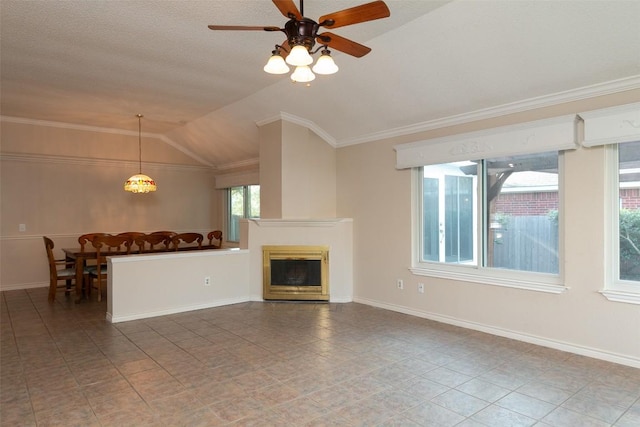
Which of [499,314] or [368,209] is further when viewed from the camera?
[368,209]

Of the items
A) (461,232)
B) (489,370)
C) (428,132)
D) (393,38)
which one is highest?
(393,38)

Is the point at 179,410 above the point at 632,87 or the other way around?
the other way around

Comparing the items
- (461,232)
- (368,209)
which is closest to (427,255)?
(461,232)

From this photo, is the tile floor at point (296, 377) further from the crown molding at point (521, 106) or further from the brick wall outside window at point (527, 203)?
the crown molding at point (521, 106)

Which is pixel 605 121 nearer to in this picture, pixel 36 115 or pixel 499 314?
pixel 499 314

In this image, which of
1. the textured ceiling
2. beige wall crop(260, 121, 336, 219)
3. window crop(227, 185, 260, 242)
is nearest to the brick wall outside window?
the textured ceiling

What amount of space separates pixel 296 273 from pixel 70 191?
4.52m

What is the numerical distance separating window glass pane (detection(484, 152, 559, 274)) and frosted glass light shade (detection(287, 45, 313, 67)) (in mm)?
2739

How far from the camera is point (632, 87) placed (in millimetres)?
3271

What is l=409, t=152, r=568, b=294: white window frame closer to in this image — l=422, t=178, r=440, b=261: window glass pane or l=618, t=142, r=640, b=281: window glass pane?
l=422, t=178, r=440, b=261: window glass pane

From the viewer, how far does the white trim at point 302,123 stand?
567cm

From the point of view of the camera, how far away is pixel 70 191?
23.4 ft

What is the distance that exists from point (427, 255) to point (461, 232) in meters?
0.55

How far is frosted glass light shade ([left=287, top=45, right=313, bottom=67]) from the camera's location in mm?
2365
